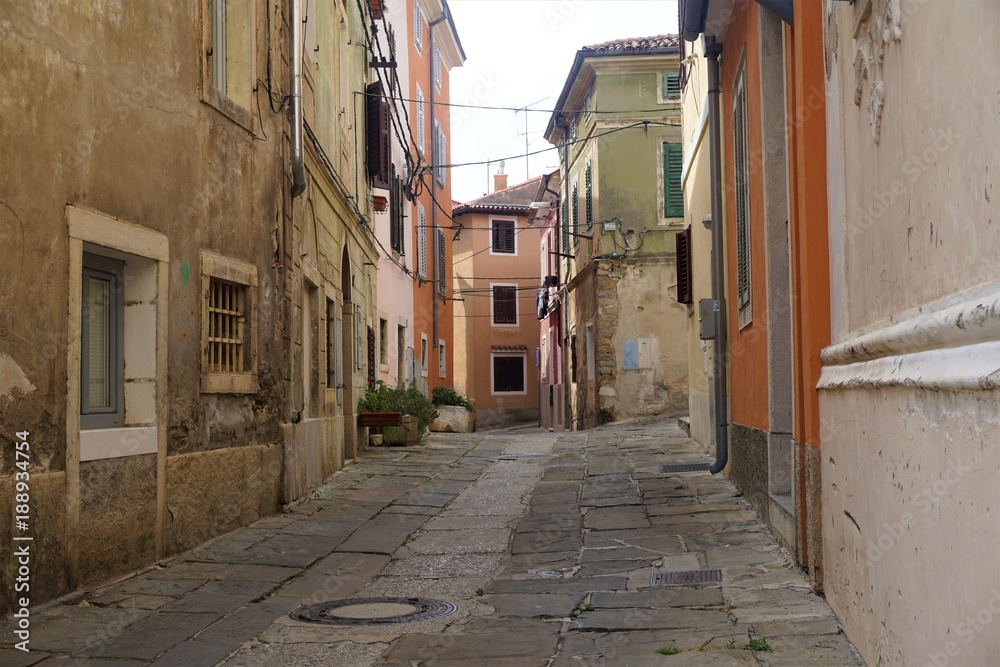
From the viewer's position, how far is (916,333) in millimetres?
2963

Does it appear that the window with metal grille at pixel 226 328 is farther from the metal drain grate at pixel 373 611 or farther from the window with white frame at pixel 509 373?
the window with white frame at pixel 509 373

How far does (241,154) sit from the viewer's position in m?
8.78

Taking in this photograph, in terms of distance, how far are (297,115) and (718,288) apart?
4200 mm

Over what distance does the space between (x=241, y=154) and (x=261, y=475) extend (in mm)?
2646

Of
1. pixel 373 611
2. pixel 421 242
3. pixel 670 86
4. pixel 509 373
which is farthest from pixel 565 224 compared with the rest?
pixel 373 611

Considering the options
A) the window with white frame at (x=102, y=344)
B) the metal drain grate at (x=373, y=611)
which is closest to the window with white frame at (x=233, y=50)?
the window with white frame at (x=102, y=344)

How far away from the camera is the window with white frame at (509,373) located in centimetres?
4211

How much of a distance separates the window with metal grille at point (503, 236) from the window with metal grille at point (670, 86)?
1964 cm

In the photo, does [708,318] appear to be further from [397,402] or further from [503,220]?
[503,220]

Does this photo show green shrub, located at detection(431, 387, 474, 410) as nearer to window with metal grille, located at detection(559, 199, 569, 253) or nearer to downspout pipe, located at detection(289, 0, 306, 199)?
window with metal grille, located at detection(559, 199, 569, 253)

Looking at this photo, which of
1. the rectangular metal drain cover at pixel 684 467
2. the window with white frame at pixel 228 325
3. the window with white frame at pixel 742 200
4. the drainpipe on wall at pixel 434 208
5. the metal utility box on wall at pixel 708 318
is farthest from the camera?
the drainpipe on wall at pixel 434 208

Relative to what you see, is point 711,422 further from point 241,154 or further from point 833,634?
point 833,634

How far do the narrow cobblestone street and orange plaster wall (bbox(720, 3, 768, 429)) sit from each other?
833 millimetres

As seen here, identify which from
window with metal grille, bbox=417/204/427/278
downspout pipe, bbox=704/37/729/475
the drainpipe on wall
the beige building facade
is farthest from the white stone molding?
the drainpipe on wall
